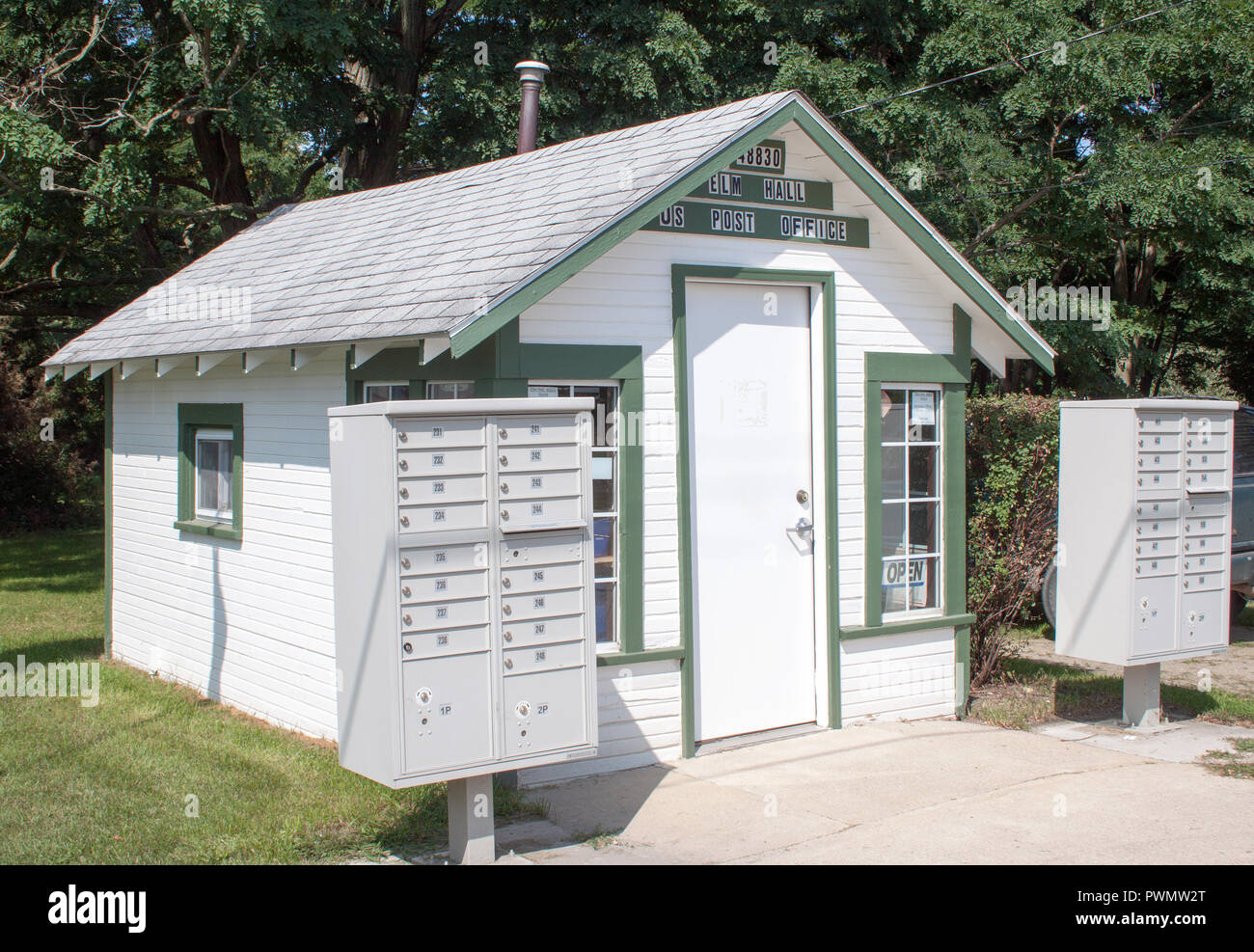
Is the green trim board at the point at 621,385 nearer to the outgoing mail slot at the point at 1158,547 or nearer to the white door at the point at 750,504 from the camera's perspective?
the white door at the point at 750,504

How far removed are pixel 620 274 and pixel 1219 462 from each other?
4.27 m

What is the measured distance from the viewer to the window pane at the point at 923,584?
8719mm

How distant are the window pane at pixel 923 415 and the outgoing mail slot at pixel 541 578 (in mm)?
3846

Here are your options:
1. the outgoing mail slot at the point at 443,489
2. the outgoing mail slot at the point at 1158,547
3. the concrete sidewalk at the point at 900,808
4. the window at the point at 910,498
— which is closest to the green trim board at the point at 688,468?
the concrete sidewalk at the point at 900,808

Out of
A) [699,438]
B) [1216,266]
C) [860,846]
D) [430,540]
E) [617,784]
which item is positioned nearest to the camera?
[430,540]

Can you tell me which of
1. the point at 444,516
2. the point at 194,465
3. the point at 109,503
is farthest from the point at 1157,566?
the point at 109,503

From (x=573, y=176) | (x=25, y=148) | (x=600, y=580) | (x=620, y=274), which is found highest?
(x=25, y=148)

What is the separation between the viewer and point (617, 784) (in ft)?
22.9

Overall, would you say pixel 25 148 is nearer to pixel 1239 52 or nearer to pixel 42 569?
pixel 42 569

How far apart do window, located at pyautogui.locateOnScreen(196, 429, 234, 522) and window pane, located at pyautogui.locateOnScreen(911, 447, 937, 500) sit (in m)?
5.30

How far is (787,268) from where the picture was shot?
7992mm

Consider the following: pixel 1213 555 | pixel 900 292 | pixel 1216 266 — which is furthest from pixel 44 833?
pixel 1216 266

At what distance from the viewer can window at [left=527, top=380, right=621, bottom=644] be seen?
726 centimetres

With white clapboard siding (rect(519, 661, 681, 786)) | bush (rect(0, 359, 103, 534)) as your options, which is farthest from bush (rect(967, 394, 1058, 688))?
bush (rect(0, 359, 103, 534))
